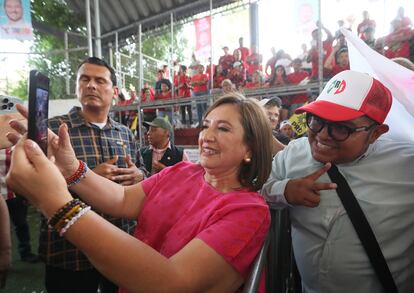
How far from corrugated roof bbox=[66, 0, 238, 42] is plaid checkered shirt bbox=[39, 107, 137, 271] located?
700 cm

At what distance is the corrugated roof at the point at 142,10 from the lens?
887cm

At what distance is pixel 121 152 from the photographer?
2.55 m

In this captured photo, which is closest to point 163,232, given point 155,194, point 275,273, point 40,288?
point 155,194

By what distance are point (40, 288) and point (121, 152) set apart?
7.36 ft

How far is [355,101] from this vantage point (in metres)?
1.50

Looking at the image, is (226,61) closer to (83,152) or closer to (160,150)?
(160,150)

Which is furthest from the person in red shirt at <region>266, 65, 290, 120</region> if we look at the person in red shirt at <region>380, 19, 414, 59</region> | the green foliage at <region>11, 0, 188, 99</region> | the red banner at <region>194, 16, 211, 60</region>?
the green foliage at <region>11, 0, 188, 99</region>

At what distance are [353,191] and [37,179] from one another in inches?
51.6

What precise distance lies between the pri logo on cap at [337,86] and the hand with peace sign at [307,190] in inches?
15.5

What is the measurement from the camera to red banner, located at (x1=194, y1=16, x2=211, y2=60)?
7.67m

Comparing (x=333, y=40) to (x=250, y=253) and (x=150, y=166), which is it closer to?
(x=150, y=166)

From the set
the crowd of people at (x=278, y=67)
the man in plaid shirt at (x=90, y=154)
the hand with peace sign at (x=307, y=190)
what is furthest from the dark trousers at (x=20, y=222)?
the hand with peace sign at (x=307, y=190)

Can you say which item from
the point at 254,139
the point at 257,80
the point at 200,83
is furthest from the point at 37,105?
the point at 200,83

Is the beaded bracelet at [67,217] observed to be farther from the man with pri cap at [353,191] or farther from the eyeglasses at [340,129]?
the eyeglasses at [340,129]
